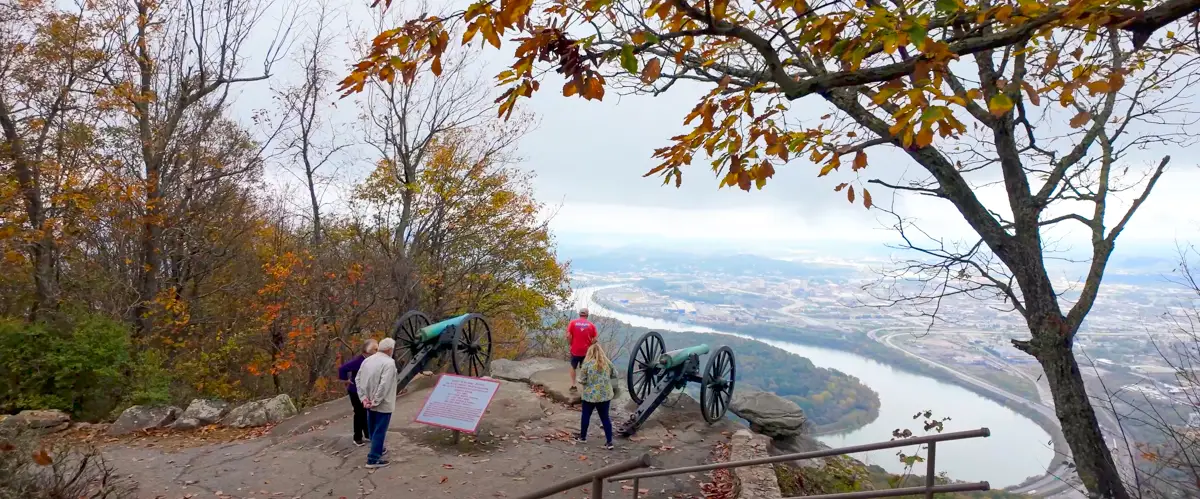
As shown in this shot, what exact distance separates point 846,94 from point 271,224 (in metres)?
17.0

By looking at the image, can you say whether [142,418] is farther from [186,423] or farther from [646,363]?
[646,363]

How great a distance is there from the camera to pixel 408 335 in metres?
10.4

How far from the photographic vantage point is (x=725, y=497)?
602 cm

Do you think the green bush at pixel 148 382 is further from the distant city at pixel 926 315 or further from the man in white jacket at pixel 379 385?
the distant city at pixel 926 315

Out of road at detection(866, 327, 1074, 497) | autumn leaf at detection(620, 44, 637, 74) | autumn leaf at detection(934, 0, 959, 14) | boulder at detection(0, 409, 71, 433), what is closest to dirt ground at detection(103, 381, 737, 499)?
boulder at detection(0, 409, 71, 433)

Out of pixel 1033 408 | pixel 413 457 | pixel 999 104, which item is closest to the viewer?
pixel 999 104

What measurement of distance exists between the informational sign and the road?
875cm

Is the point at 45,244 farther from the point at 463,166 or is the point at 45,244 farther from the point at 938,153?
the point at 938,153

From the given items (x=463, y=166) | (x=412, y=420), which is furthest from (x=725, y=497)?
(x=463, y=166)

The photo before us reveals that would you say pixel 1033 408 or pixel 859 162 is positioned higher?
pixel 859 162

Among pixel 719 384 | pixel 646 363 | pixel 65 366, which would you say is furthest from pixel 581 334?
pixel 65 366

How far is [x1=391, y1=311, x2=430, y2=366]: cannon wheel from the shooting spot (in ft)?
30.3

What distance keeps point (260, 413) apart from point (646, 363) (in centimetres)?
606

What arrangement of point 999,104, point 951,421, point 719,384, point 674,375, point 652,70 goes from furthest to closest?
point 951,421
point 719,384
point 674,375
point 652,70
point 999,104
